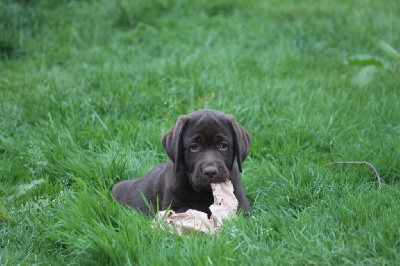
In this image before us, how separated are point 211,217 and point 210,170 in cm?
43

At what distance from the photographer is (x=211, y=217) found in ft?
15.9

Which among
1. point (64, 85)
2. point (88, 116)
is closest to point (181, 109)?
point (88, 116)

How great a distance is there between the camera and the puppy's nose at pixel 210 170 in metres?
4.86

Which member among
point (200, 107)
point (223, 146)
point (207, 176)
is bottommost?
point (200, 107)

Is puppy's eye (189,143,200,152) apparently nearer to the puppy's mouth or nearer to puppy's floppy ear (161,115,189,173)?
puppy's floppy ear (161,115,189,173)

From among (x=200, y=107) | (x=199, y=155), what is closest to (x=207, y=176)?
(x=199, y=155)

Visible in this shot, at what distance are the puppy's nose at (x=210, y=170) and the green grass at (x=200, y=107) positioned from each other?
1.71 ft

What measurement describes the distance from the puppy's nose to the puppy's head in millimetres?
113

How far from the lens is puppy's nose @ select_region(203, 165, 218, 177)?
4863 millimetres

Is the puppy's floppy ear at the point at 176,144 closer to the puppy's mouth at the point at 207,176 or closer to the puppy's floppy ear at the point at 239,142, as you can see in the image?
the puppy's mouth at the point at 207,176

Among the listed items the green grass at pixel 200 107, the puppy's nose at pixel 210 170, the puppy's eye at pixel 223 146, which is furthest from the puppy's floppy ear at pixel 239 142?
the green grass at pixel 200 107

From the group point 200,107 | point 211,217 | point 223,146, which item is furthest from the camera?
point 200,107

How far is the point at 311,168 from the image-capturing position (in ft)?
18.9

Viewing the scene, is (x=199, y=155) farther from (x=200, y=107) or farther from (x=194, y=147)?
(x=200, y=107)
